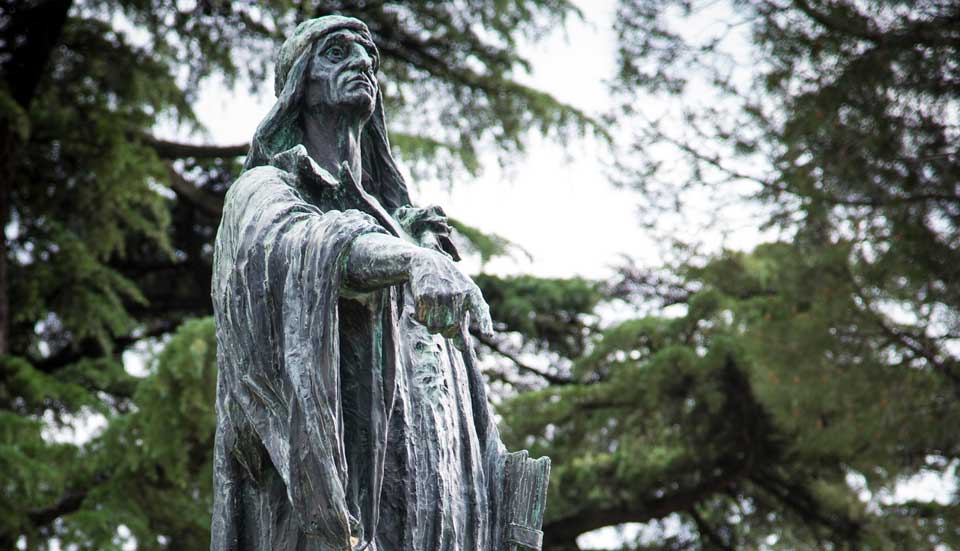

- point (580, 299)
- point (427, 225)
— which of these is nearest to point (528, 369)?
point (580, 299)

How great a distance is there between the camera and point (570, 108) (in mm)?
18156

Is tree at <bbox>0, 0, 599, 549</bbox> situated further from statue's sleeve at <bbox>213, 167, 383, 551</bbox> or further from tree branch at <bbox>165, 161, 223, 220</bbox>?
statue's sleeve at <bbox>213, 167, 383, 551</bbox>

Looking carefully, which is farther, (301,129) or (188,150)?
(188,150)

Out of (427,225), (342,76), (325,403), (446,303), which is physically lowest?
(325,403)

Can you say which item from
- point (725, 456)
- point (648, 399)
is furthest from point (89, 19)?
point (725, 456)

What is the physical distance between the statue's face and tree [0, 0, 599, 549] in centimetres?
972

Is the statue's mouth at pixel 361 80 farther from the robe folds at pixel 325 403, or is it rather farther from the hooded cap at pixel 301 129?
the robe folds at pixel 325 403

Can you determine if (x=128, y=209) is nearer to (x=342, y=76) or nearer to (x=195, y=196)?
(x=195, y=196)

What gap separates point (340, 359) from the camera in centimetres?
382

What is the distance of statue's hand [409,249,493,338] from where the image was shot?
10.9 feet

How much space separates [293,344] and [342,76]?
3.12 ft

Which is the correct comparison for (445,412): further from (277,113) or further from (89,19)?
(89,19)

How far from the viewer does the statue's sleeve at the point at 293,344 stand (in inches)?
140

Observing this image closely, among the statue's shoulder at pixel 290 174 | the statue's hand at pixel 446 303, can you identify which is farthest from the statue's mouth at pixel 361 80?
the statue's hand at pixel 446 303
